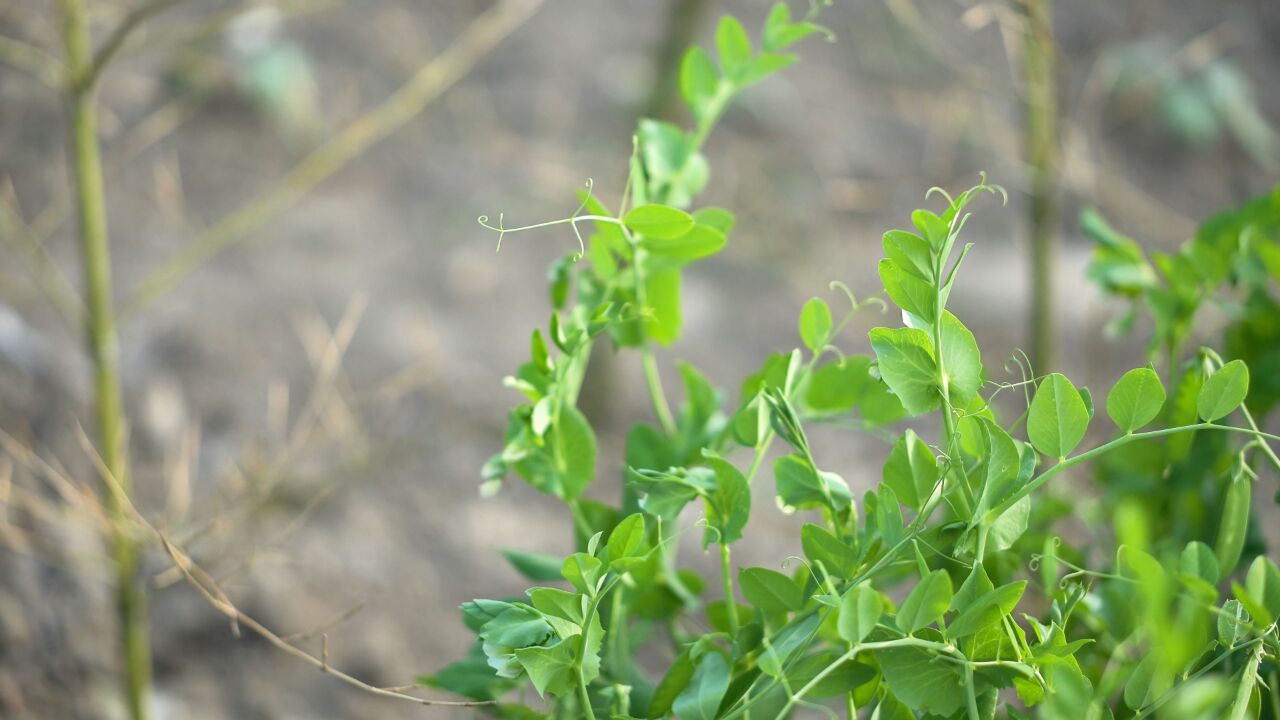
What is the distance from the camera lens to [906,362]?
35cm

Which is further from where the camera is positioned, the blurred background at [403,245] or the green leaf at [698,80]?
the blurred background at [403,245]

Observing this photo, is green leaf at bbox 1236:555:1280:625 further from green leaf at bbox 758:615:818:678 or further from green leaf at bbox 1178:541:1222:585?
green leaf at bbox 758:615:818:678

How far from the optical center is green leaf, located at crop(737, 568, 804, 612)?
→ 0.39 m

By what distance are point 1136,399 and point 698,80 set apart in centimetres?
25

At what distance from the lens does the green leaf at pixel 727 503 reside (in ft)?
1.23

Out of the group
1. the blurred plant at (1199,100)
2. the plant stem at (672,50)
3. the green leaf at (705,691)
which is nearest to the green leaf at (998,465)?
the green leaf at (705,691)

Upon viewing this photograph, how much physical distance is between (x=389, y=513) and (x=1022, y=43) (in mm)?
1013

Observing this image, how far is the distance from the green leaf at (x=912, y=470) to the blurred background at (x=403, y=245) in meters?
0.52

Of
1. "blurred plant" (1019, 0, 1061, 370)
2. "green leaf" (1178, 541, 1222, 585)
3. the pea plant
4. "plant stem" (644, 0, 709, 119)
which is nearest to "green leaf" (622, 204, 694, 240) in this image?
the pea plant

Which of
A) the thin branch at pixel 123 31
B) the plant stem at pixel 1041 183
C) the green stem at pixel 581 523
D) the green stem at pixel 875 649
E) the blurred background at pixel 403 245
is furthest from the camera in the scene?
the blurred background at pixel 403 245

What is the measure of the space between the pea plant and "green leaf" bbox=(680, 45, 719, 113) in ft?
0.10

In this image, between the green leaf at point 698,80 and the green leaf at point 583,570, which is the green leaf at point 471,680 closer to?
the green leaf at point 583,570

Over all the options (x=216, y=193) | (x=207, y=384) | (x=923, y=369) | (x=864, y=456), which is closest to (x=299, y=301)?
(x=207, y=384)

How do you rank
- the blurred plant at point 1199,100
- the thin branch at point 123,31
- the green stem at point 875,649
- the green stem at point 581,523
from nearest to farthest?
the green stem at point 875,649 < the green stem at point 581,523 < the thin branch at point 123,31 < the blurred plant at point 1199,100
